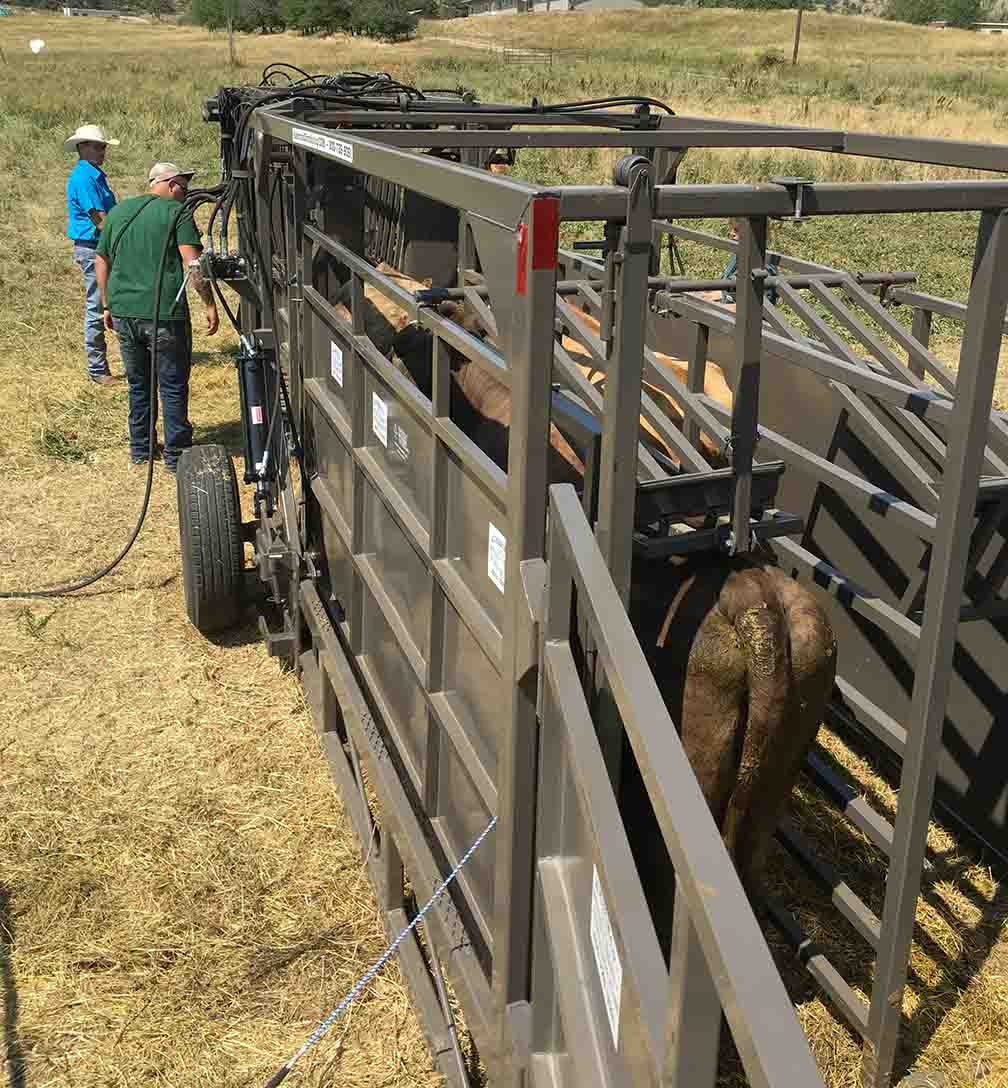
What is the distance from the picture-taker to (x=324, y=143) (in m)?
3.44

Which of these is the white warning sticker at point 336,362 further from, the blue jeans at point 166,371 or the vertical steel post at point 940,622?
the blue jeans at point 166,371

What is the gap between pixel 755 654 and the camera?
2682 mm

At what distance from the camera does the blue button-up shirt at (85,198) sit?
9.38 metres

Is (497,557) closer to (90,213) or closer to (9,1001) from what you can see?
(9,1001)

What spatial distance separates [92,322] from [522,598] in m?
8.33

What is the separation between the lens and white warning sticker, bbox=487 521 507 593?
2.54 meters

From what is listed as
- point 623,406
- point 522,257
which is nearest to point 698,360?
point 623,406

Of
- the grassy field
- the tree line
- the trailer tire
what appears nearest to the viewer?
the grassy field

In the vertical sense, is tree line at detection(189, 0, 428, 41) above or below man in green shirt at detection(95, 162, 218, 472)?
above

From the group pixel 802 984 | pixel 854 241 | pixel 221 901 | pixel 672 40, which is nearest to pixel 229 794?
pixel 221 901

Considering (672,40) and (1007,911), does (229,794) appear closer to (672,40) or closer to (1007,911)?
(1007,911)

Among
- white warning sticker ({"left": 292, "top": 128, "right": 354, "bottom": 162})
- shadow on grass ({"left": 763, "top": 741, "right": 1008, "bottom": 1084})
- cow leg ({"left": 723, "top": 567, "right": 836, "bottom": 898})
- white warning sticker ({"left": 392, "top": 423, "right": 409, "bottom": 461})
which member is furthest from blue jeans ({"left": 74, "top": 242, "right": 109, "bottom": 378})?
cow leg ({"left": 723, "top": 567, "right": 836, "bottom": 898})

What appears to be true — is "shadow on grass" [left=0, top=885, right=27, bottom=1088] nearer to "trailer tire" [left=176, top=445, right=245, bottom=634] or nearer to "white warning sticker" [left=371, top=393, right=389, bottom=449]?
"trailer tire" [left=176, top=445, right=245, bottom=634]

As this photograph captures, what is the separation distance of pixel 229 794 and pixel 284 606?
3.68 feet
